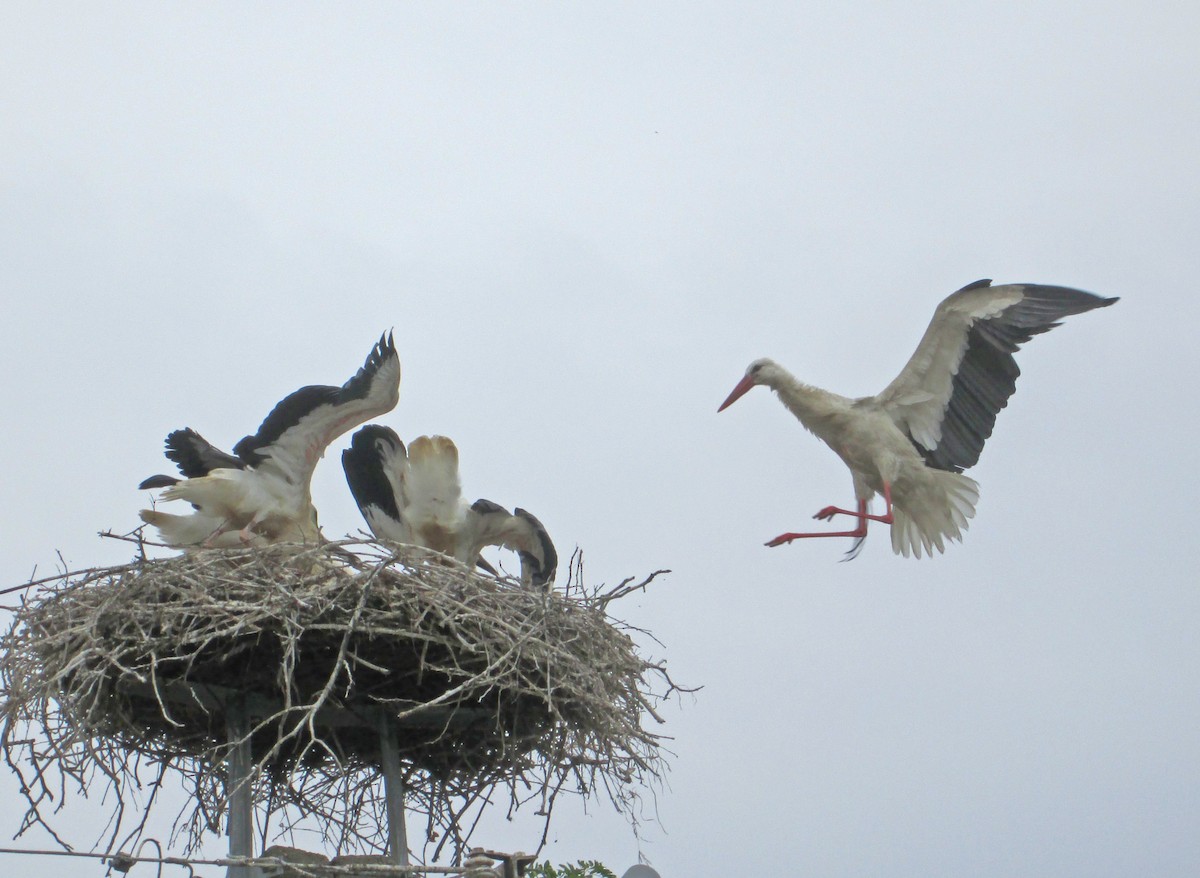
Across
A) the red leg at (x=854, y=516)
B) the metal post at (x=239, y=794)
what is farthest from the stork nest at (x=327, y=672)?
the red leg at (x=854, y=516)

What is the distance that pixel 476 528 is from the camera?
7.22 meters

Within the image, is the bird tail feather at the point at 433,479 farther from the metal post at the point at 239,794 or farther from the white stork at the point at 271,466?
the metal post at the point at 239,794

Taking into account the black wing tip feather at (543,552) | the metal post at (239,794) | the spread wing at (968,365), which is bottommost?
the metal post at (239,794)

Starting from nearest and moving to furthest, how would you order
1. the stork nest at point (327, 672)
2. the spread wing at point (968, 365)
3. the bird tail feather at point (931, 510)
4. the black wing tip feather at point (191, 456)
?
the stork nest at point (327, 672)
the black wing tip feather at point (191, 456)
the spread wing at point (968, 365)
the bird tail feather at point (931, 510)

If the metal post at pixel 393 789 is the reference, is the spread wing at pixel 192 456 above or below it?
above

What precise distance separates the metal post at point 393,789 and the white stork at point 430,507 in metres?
1.23

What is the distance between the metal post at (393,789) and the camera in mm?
5762

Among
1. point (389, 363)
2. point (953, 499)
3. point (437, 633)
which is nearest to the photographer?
point (437, 633)

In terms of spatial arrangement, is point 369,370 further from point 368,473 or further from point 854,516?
point 854,516

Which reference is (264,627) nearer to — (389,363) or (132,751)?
(132,751)

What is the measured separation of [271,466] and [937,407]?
3479 millimetres

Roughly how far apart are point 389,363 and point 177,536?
125 centimetres

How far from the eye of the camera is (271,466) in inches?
273

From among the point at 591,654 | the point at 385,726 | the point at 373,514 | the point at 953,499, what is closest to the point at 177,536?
the point at 373,514
